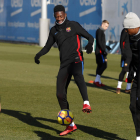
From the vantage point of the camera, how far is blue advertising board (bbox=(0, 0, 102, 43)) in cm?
2905

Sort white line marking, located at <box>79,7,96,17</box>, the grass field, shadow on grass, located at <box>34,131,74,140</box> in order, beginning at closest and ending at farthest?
shadow on grass, located at <box>34,131,74,140</box>
the grass field
white line marking, located at <box>79,7,96,17</box>

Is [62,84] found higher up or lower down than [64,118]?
higher up

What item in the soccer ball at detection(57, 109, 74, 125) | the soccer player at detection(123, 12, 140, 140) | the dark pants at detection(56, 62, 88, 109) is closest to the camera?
the soccer player at detection(123, 12, 140, 140)

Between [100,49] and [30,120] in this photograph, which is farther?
[100,49]

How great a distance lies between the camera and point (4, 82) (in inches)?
511

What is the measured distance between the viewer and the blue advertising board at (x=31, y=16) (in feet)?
95.3

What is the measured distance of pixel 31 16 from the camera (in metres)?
35.6

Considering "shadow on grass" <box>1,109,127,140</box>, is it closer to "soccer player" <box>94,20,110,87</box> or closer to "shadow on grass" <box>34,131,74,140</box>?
"shadow on grass" <box>34,131,74,140</box>

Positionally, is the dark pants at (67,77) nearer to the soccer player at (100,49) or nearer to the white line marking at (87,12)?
the soccer player at (100,49)

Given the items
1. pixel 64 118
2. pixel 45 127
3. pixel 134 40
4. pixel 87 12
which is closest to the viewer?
pixel 134 40

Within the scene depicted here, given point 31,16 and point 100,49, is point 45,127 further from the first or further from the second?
point 31,16

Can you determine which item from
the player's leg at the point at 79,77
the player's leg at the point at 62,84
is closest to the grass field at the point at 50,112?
the player's leg at the point at 62,84

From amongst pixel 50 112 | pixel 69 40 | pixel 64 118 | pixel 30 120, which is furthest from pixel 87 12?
pixel 64 118

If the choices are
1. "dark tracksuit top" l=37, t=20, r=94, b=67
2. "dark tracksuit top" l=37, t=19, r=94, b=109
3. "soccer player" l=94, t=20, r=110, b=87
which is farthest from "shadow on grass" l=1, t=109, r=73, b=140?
"soccer player" l=94, t=20, r=110, b=87
